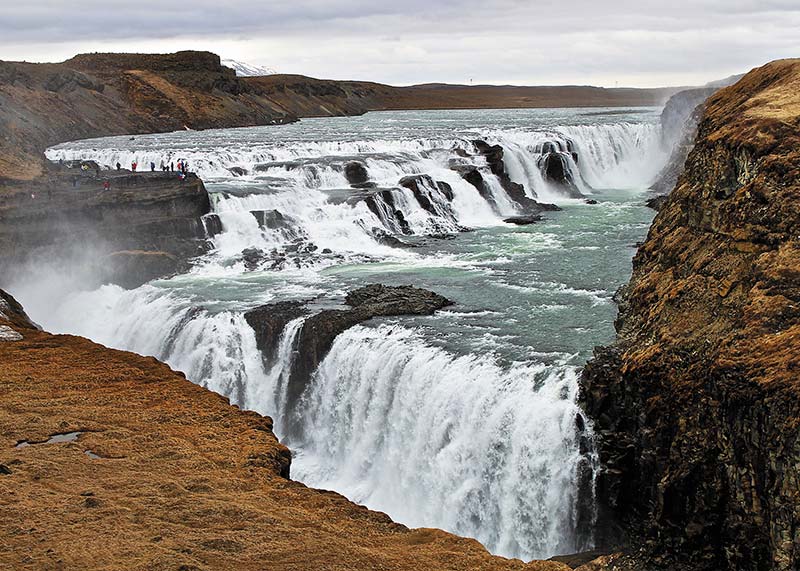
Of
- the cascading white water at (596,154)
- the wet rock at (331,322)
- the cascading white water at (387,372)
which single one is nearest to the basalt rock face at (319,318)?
the wet rock at (331,322)

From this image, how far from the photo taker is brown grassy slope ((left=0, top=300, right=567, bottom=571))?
30.4 ft

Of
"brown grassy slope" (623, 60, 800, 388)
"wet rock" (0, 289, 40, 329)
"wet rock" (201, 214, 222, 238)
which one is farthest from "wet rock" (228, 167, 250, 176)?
"brown grassy slope" (623, 60, 800, 388)

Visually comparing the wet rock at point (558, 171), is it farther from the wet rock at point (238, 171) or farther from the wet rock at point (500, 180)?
the wet rock at point (238, 171)

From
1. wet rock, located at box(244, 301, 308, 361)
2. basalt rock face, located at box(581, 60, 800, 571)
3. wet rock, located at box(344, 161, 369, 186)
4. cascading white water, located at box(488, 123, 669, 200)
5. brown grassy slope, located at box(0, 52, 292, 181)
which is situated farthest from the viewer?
brown grassy slope, located at box(0, 52, 292, 181)

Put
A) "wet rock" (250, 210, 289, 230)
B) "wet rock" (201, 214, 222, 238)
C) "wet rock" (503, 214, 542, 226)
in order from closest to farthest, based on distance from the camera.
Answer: "wet rock" (201, 214, 222, 238)
"wet rock" (250, 210, 289, 230)
"wet rock" (503, 214, 542, 226)

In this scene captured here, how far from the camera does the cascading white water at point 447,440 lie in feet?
48.9

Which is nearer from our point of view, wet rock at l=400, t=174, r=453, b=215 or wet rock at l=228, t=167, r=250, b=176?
wet rock at l=400, t=174, r=453, b=215

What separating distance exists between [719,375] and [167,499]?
712 centimetres

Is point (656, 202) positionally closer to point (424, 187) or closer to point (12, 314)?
point (424, 187)

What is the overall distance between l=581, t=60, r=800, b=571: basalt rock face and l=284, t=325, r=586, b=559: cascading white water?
0.84 meters

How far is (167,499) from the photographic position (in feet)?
34.2

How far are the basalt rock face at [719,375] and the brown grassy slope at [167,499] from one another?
9.99ft

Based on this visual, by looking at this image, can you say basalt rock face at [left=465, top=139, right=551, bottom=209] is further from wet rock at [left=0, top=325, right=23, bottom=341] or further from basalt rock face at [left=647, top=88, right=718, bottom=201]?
wet rock at [left=0, top=325, right=23, bottom=341]

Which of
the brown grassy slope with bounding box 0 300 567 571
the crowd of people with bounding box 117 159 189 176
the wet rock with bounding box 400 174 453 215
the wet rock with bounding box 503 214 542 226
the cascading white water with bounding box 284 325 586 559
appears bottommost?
the cascading white water with bounding box 284 325 586 559
